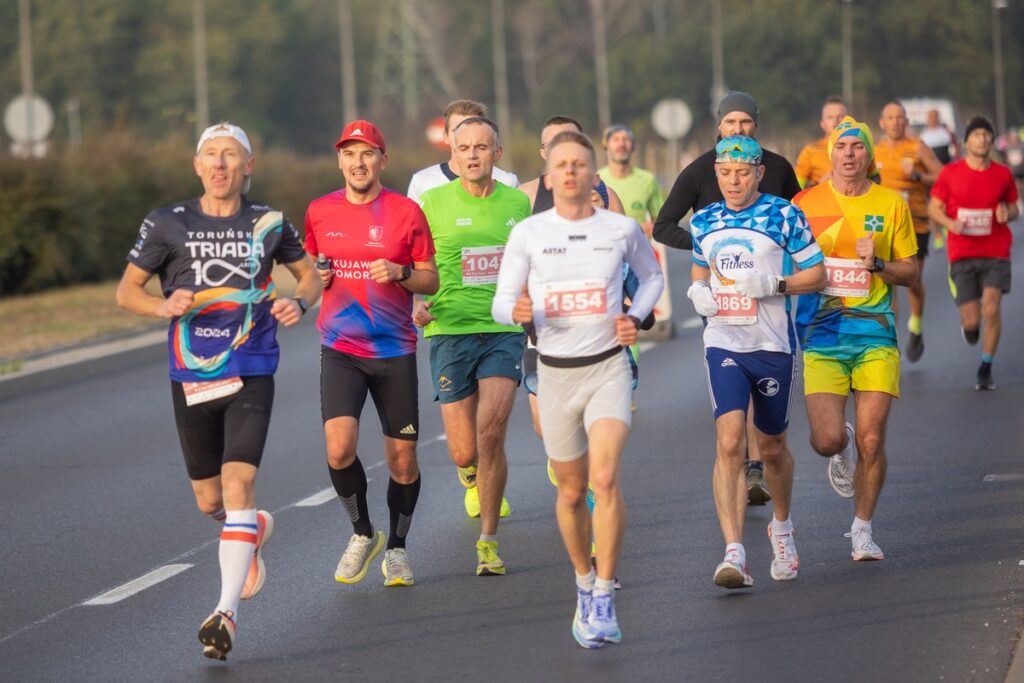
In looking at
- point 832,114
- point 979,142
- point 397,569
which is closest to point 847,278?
point 397,569

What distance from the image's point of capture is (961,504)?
10164 mm

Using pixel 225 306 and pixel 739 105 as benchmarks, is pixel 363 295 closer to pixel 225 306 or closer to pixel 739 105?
pixel 225 306

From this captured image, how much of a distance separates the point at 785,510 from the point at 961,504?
1977 millimetres

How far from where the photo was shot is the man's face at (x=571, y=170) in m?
7.50

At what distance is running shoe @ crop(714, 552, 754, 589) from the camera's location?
26.5 ft

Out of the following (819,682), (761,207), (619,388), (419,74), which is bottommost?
(819,682)

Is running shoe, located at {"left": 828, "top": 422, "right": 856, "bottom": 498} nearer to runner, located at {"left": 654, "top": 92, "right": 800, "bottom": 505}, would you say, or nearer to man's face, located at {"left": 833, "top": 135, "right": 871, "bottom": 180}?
runner, located at {"left": 654, "top": 92, "right": 800, "bottom": 505}

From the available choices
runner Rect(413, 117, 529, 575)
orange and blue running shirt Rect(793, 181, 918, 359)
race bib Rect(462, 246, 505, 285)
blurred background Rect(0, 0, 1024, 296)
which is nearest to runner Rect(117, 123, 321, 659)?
runner Rect(413, 117, 529, 575)

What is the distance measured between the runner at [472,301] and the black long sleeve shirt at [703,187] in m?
1.19

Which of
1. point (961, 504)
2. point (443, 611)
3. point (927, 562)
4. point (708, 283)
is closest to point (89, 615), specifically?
point (443, 611)

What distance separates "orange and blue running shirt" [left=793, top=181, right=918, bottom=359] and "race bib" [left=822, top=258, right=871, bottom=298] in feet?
0.06

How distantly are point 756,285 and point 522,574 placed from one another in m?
1.70

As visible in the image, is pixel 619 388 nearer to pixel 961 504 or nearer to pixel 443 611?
pixel 443 611

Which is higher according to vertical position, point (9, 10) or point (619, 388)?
point (9, 10)
